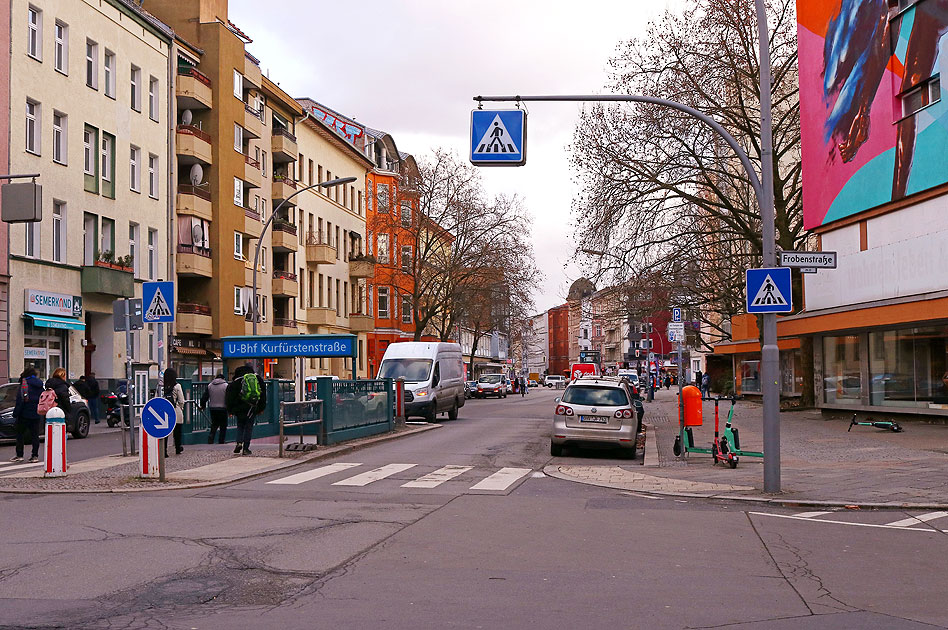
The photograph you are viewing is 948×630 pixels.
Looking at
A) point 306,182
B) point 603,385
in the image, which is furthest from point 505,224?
point 603,385

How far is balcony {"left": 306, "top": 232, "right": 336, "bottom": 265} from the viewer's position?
62969mm

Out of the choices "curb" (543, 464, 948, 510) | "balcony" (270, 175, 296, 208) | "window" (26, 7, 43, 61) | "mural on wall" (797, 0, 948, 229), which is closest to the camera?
"curb" (543, 464, 948, 510)

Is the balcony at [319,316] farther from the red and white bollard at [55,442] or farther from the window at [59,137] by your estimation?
the red and white bollard at [55,442]

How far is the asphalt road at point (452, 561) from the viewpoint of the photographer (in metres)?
6.73

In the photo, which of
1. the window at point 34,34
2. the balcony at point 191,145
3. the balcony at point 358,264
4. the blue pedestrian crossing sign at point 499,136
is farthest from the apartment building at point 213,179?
the blue pedestrian crossing sign at point 499,136

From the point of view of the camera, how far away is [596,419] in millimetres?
20891

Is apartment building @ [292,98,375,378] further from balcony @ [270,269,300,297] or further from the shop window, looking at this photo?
the shop window

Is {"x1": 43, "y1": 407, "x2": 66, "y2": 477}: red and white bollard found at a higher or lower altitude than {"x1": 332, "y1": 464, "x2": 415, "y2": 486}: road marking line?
higher

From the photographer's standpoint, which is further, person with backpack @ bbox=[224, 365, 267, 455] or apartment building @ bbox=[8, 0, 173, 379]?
apartment building @ bbox=[8, 0, 173, 379]

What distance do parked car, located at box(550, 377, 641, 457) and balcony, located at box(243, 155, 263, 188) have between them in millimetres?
33198

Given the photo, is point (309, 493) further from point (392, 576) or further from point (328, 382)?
point (328, 382)

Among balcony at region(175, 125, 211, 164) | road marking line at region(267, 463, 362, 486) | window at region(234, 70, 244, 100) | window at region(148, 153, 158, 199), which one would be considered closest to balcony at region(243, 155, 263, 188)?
window at region(234, 70, 244, 100)

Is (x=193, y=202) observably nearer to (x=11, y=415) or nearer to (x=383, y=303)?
(x=11, y=415)

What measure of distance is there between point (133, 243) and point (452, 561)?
35098 mm
